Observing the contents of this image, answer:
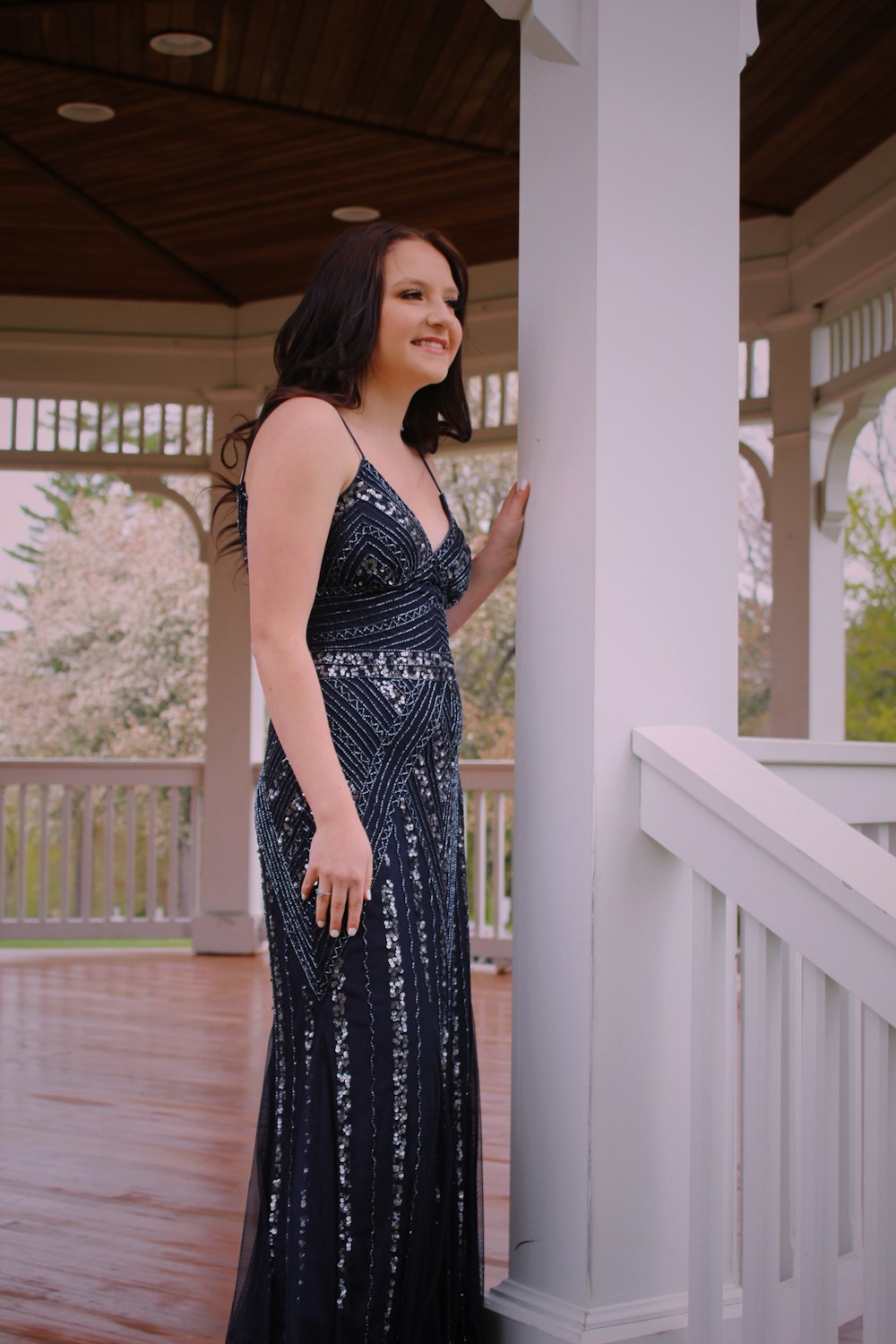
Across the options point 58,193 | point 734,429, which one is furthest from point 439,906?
point 58,193

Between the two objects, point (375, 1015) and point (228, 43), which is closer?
point (375, 1015)

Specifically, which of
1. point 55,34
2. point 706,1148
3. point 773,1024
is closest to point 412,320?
point 773,1024

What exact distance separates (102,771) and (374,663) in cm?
533

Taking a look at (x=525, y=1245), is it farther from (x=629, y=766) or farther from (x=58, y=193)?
(x=58, y=193)

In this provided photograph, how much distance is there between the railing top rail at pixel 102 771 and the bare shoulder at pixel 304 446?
522cm

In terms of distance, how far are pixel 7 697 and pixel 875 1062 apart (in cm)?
Answer: 1667

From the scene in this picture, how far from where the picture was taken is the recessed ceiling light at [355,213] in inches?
215

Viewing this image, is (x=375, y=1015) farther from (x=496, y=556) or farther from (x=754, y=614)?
(x=754, y=614)

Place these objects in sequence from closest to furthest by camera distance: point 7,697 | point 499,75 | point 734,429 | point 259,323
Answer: point 734,429, point 499,75, point 259,323, point 7,697

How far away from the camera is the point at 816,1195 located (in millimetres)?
1493

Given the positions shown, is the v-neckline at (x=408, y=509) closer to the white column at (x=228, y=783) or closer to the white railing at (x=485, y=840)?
the white railing at (x=485, y=840)

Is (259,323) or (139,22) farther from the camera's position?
(259,323)

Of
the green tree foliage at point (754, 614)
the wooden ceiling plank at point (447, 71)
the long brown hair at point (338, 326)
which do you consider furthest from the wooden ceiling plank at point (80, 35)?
the green tree foliage at point (754, 614)

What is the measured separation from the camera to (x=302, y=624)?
177cm
